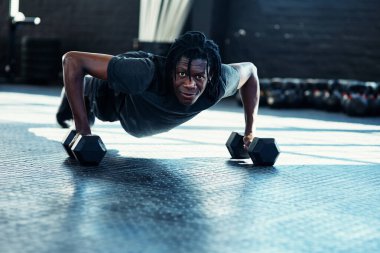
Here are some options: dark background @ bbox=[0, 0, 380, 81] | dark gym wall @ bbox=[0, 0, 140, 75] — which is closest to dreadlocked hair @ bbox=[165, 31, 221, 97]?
dark background @ bbox=[0, 0, 380, 81]

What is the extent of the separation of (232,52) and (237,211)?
581 centimetres

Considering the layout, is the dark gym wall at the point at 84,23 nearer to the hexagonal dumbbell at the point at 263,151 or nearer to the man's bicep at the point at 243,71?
the man's bicep at the point at 243,71

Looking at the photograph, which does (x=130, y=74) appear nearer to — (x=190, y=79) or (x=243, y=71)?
(x=190, y=79)

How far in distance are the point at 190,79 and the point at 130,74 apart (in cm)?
21

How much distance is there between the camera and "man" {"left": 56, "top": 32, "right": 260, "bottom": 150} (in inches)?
85.6

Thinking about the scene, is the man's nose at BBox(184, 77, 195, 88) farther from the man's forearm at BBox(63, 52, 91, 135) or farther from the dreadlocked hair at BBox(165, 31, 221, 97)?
the man's forearm at BBox(63, 52, 91, 135)

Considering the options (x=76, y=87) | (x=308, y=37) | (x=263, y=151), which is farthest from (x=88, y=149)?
(x=308, y=37)

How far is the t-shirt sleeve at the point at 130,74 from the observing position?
2.14 metres

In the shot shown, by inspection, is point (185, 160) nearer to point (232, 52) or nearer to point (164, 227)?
point (164, 227)

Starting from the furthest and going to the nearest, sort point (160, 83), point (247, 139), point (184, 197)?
1. point (247, 139)
2. point (160, 83)
3. point (184, 197)

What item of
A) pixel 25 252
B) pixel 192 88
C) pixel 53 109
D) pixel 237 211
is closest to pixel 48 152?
pixel 192 88

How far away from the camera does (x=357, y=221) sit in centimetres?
167

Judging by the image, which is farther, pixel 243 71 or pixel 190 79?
pixel 243 71

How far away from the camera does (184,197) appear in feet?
6.13
